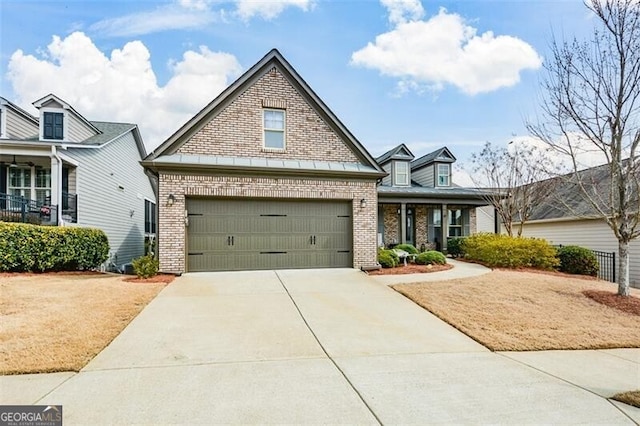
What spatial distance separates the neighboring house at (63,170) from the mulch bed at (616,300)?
54.8 feet

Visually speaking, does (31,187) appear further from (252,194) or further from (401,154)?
(401,154)

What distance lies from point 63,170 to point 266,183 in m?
9.24

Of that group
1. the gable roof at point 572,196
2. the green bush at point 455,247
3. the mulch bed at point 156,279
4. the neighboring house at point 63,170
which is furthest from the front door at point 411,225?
the neighboring house at point 63,170

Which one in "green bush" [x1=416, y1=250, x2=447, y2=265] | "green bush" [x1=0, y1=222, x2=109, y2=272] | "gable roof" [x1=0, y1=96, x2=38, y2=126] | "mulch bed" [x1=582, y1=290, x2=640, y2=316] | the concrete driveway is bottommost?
"mulch bed" [x1=582, y1=290, x2=640, y2=316]

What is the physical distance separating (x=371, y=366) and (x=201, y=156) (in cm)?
924

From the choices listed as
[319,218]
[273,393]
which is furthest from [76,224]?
[273,393]

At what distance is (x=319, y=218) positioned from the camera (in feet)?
43.0

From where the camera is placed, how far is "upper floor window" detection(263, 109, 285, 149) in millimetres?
13151

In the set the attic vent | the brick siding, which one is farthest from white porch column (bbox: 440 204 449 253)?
the attic vent

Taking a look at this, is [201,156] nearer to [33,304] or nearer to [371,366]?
[33,304]

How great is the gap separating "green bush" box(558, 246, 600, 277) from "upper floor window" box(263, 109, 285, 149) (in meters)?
11.4

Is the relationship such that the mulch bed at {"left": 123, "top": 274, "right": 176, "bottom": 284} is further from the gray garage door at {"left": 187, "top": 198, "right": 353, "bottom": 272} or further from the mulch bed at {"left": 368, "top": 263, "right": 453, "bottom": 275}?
the mulch bed at {"left": 368, "top": 263, "right": 453, "bottom": 275}

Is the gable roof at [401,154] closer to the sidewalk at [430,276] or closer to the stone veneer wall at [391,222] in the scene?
the stone veneer wall at [391,222]

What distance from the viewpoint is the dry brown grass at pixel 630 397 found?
4180 millimetres
